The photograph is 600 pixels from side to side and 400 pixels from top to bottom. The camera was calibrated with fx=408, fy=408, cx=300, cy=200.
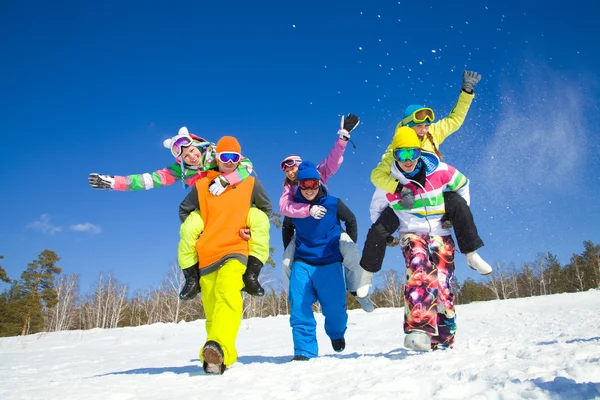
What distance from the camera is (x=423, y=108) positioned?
14.4ft

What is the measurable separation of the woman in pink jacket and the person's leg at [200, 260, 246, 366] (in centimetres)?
88

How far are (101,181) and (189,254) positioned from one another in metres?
1.46

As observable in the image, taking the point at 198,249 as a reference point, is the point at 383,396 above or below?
below

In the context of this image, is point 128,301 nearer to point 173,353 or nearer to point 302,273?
point 173,353

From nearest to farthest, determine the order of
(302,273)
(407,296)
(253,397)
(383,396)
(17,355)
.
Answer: (383,396), (253,397), (407,296), (302,273), (17,355)

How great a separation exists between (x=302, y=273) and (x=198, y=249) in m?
1.11

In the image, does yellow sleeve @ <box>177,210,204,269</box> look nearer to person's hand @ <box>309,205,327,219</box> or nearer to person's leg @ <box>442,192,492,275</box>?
person's hand @ <box>309,205,327,219</box>

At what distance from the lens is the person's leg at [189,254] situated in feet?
12.1

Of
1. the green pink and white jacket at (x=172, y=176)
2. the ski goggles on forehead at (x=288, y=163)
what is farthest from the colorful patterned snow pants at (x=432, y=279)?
the green pink and white jacket at (x=172, y=176)

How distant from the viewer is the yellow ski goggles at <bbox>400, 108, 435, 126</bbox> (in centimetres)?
435

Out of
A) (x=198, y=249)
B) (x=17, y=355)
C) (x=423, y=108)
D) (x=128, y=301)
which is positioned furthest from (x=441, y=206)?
(x=128, y=301)

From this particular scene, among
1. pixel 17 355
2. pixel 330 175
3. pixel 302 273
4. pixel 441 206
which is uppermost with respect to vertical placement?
pixel 330 175

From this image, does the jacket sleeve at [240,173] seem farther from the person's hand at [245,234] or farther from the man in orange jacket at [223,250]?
the person's hand at [245,234]

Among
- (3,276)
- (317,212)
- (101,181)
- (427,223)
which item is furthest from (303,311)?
(3,276)
